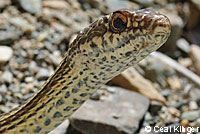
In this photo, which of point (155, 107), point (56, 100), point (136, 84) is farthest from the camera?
point (136, 84)

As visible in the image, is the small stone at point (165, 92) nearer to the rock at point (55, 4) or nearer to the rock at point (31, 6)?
the rock at point (55, 4)

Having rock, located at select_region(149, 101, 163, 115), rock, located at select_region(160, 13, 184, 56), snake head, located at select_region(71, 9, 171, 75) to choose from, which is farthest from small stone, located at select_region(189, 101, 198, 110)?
snake head, located at select_region(71, 9, 171, 75)

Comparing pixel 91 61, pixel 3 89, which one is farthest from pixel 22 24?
pixel 91 61

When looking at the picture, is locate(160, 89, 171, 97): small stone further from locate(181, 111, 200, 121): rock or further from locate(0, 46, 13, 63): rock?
locate(0, 46, 13, 63): rock

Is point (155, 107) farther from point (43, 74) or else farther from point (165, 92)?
point (43, 74)

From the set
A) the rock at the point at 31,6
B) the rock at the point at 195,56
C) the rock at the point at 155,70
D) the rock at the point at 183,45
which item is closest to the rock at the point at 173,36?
the rock at the point at 183,45

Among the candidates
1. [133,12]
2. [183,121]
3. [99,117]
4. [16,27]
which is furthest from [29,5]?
[133,12]

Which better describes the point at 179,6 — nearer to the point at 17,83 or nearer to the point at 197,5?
the point at 197,5
